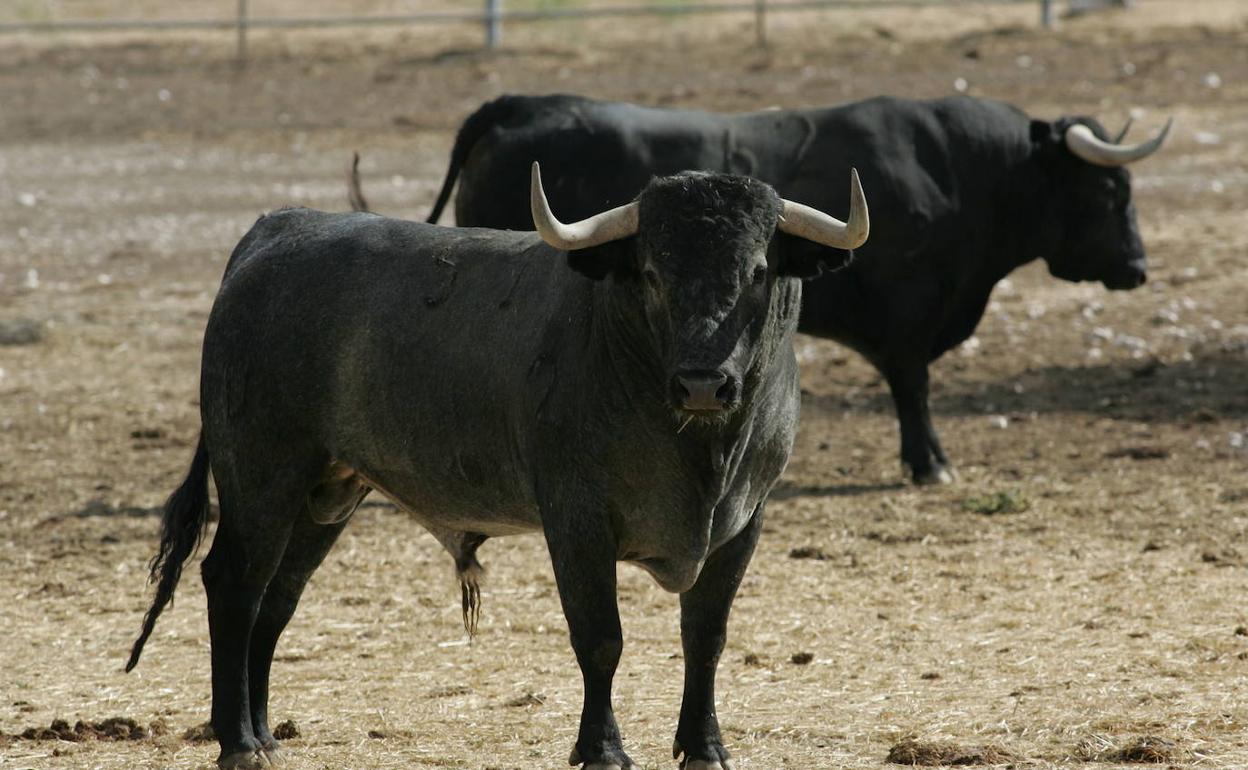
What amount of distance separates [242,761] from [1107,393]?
7.22 meters

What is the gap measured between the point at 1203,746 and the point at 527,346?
2530mm

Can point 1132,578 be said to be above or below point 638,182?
below

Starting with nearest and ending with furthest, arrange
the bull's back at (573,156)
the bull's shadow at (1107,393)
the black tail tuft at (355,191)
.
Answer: the black tail tuft at (355,191), the bull's back at (573,156), the bull's shadow at (1107,393)

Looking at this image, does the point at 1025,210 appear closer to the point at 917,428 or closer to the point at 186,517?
the point at 917,428

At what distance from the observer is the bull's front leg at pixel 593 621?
18.6 feet

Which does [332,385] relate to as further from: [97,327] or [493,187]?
[97,327]

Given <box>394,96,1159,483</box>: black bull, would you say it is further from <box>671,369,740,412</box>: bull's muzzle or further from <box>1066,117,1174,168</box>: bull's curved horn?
<box>671,369,740,412</box>: bull's muzzle

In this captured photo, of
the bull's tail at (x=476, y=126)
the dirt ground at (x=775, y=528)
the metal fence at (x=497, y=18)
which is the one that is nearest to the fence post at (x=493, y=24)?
the metal fence at (x=497, y=18)

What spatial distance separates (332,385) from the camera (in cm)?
632

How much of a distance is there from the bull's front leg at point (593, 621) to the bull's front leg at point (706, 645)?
364 millimetres

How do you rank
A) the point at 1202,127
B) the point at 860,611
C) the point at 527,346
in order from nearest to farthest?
the point at 527,346 → the point at 860,611 → the point at 1202,127

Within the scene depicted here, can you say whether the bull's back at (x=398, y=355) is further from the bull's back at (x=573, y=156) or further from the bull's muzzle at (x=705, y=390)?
the bull's back at (x=573, y=156)

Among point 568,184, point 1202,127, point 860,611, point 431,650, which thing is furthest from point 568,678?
point 1202,127

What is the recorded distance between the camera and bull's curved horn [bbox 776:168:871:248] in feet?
18.2
